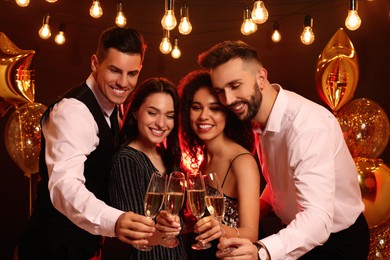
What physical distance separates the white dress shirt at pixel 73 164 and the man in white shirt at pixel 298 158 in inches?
25.5

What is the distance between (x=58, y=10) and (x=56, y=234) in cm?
409

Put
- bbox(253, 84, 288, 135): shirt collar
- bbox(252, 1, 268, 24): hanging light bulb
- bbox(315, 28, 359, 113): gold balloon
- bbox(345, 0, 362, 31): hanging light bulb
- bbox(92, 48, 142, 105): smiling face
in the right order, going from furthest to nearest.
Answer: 1. bbox(315, 28, 359, 113): gold balloon
2. bbox(345, 0, 362, 31): hanging light bulb
3. bbox(252, 1, 268, 24): hanging light bulb
4. bbox(92, 48, 142, 105): smiling face
5. bbox(253, 84, 288, 135): shirt collar

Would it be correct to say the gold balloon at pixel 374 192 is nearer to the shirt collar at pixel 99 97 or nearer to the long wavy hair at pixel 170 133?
the long wavy hair at pixel 170 133

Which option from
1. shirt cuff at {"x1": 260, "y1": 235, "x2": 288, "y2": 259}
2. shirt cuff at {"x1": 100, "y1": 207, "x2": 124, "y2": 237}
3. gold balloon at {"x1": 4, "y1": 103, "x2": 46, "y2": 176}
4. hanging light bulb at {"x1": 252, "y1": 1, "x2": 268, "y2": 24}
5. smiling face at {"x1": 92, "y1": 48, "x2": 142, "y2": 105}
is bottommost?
shirt cuff at {"x1": 260, "y1": 235, "x2": 288, "y2": 259}

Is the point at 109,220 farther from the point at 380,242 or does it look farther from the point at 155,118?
the point at 380,242

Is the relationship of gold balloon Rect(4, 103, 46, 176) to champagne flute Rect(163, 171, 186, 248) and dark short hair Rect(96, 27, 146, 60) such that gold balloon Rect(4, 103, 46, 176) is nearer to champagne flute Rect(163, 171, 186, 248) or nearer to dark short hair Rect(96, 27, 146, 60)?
dark short hair Rect(96, 27, 146, 60)

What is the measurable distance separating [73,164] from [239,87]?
32.7 inches

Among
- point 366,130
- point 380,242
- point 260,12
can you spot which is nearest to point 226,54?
point 260,12

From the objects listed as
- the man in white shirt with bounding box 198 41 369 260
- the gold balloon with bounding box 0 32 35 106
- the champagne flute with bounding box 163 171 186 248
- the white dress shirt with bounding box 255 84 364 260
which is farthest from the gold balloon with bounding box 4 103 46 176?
the champagne flute with bounding box 163 171 186 248

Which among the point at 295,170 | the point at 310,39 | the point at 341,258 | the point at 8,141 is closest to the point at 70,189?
the point at 295,170

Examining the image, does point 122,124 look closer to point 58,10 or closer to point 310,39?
point 310,39

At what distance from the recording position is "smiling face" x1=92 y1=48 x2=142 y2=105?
105 inches

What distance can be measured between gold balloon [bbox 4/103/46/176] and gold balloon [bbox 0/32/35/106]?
0.11 metres

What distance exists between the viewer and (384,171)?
12.6ft
